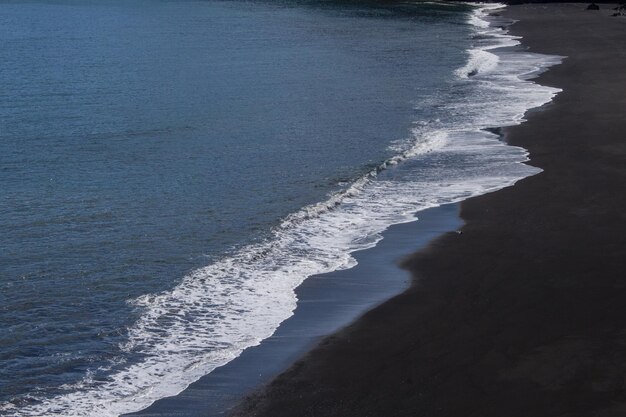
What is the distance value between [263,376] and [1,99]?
2569 centimetres

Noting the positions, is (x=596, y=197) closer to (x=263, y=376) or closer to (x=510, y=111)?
(x=263, y=376)

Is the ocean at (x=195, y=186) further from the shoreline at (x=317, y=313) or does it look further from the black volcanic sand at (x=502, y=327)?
the black volcanic sand at (x=502, y=327)

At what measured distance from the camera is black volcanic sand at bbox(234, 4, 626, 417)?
9.30 metres

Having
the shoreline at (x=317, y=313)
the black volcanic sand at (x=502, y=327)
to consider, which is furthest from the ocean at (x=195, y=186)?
the black volcanic sand at (x=502, y=327)

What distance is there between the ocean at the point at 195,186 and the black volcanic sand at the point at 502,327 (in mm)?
1184

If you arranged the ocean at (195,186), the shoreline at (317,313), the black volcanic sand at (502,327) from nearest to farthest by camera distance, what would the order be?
the black volcanic sand at (502,327), the shoreline at (317,313), the ocean at (195,186)

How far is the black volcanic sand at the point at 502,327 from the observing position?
30.5ft

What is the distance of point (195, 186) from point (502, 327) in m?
9.72

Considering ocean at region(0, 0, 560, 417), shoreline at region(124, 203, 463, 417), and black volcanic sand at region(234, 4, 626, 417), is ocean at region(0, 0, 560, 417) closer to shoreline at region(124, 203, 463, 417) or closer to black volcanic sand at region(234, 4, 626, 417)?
shoreline at region(124, 203, 463, 417)

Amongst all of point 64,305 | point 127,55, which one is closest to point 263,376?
point 64,305

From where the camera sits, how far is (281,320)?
12.0 m

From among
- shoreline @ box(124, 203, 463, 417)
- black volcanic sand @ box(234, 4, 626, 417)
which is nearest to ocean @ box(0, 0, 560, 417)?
shoreline @ box(124, 203, 463, 417)

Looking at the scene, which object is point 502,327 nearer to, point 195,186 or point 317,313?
point 317,313

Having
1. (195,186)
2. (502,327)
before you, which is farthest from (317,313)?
(195,186)
